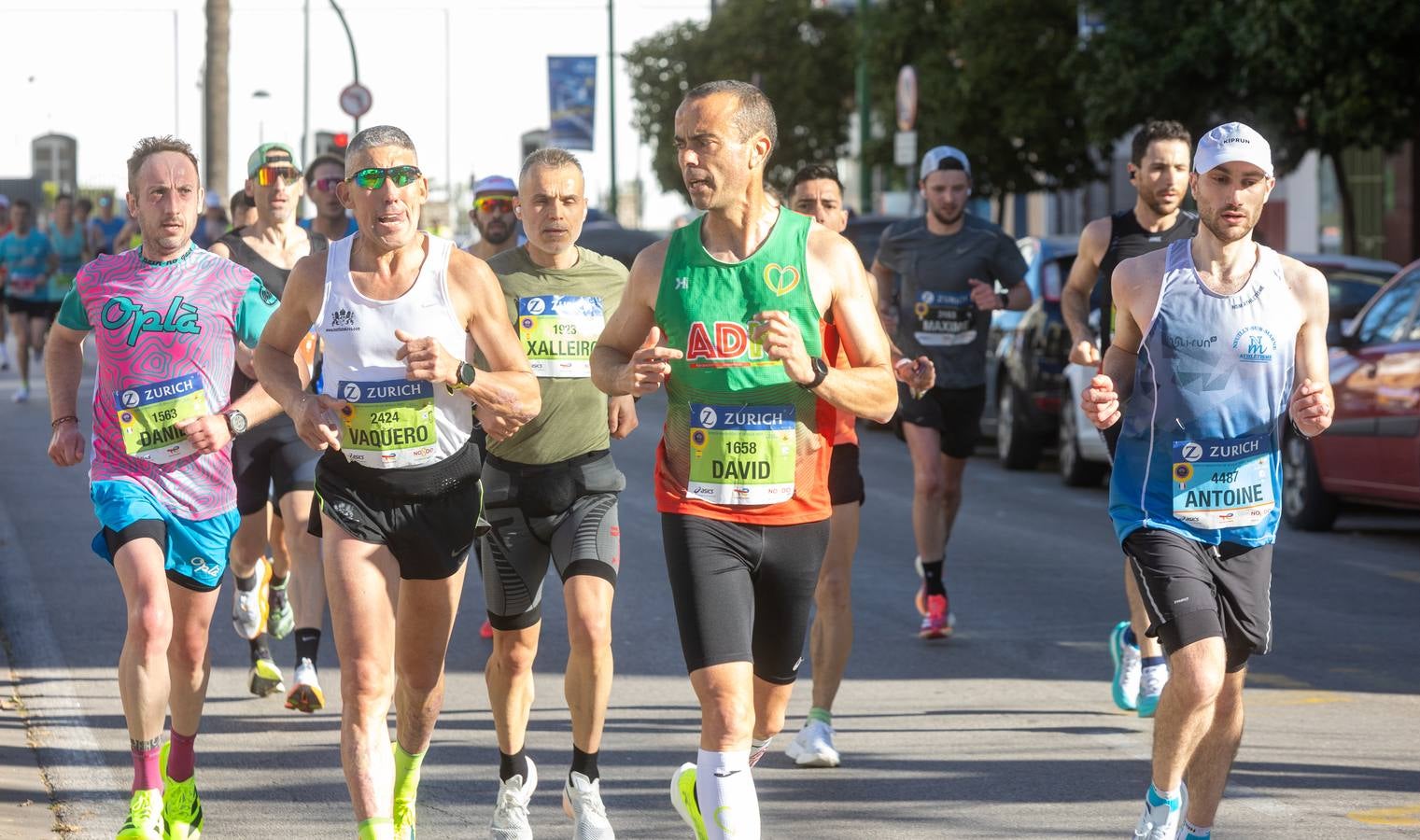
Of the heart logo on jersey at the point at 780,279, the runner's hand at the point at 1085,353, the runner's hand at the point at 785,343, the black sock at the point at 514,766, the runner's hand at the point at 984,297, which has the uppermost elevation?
the heart logo on jersey at the point at 780,279

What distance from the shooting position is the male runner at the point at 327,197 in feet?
31.0

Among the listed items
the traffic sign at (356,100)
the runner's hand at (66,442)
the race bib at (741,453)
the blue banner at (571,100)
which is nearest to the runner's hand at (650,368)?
the race bib at (741,453)

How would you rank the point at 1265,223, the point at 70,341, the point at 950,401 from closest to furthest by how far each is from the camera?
the point at 70,341
the point at 950,401
the point at 1265,223

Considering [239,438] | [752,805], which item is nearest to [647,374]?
[752,805]

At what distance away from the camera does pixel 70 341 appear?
646 centimetres

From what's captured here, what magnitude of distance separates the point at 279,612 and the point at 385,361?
4276 millimetres

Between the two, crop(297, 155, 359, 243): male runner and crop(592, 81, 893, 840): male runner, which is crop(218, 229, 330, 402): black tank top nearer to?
crop(297, 155, 359, 243): male runner

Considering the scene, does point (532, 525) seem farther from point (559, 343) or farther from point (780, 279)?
point (780, 279)

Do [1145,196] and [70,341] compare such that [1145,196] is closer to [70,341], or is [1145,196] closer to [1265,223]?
[70,341]

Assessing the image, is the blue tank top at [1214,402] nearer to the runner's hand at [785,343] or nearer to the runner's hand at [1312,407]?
the runner's hand at [1312,407]

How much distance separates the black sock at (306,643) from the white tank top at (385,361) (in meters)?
2.74

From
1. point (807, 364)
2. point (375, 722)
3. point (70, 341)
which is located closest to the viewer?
point (807, 364)

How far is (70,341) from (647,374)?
218 cm

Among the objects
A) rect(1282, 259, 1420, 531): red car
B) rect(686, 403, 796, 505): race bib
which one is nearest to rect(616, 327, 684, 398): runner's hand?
rect(686, 403, 796, 505): race bib
